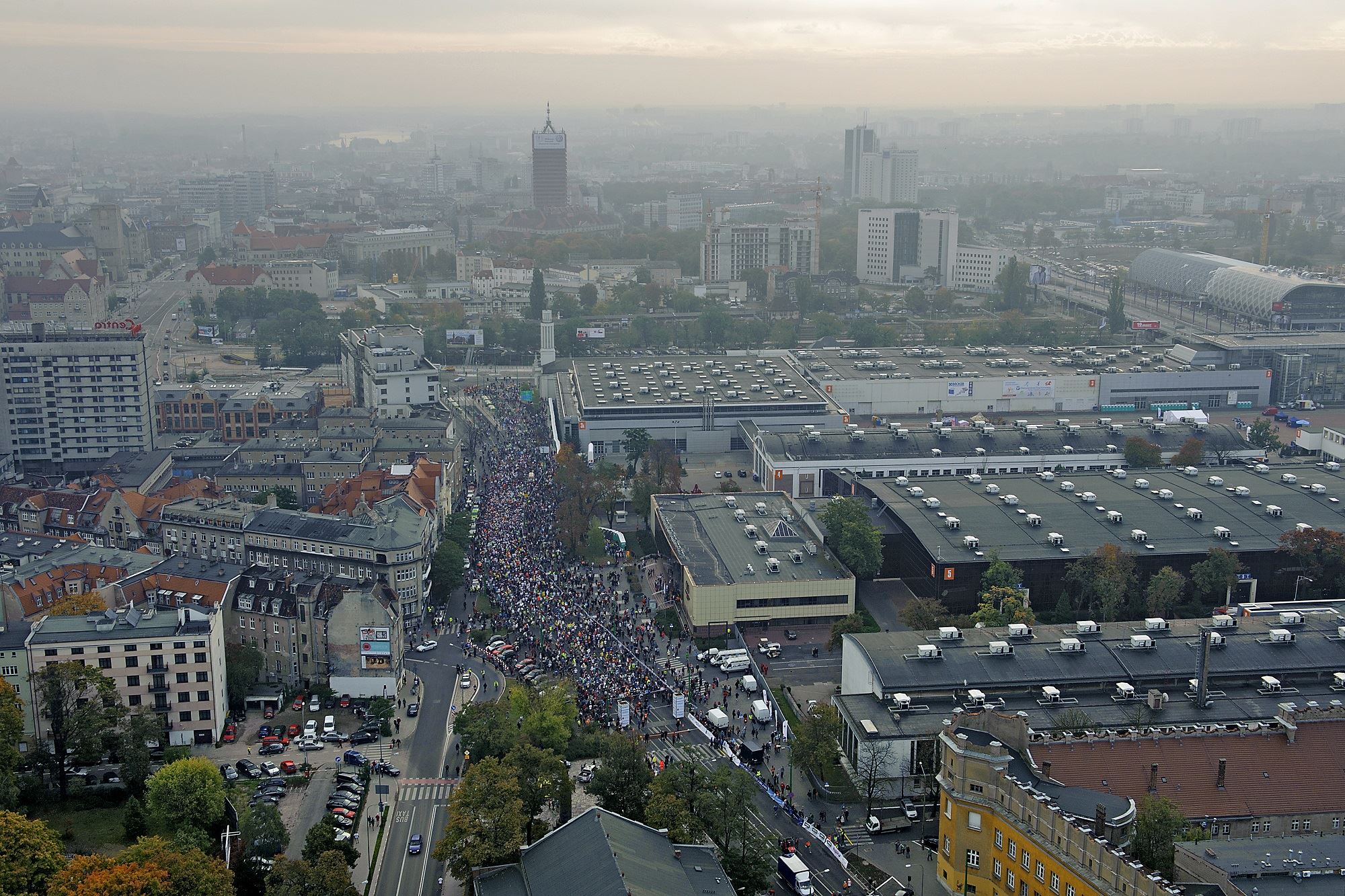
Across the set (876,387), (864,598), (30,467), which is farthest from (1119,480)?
(30,467)

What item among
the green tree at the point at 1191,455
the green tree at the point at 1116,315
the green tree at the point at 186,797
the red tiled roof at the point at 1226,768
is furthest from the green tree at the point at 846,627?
the green tree at the point at 1116,315

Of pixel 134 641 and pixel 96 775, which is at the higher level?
pixel 134 641

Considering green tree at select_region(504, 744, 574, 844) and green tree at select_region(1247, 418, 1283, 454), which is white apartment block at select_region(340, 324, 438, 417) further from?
green tree at select_region(1247, 418, 1283, 454)

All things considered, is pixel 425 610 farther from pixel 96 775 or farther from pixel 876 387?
pixel 876 387

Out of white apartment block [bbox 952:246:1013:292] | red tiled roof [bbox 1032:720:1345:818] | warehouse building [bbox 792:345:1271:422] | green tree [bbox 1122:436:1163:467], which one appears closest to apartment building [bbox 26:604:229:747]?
red tiled roof [bbox 1032:720:1345:818]

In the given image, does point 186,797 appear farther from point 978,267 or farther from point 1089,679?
point 978,267

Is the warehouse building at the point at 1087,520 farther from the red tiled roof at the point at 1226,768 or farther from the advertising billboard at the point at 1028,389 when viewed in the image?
the advertising billboard at the point at 1028,389

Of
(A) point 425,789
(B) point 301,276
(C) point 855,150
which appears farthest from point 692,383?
(C) point 855,150

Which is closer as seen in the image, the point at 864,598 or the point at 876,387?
the point at 864,598
